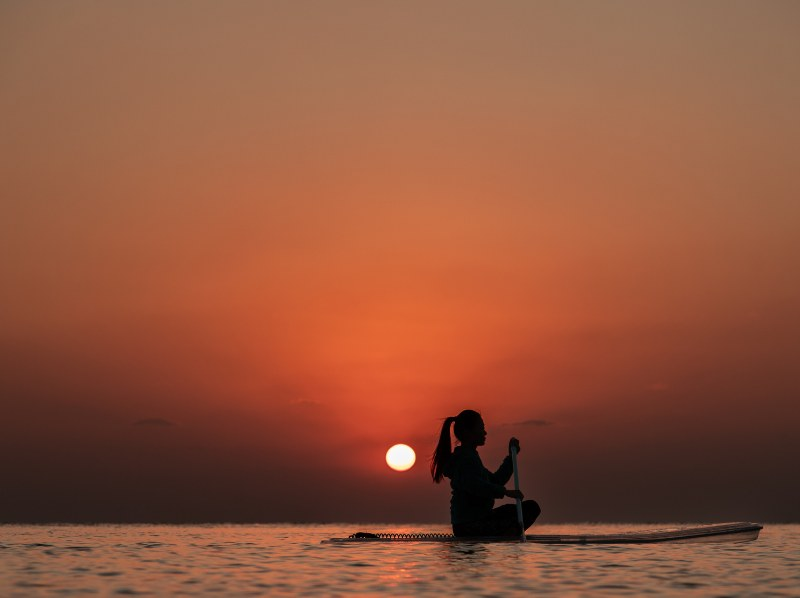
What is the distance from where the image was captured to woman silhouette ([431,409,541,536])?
59.8 ft

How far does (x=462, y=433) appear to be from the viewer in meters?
18.3

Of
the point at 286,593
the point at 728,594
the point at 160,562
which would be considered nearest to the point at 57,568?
the point at 160,562

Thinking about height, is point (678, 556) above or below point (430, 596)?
above

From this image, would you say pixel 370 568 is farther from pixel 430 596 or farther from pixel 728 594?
pixel 728 594

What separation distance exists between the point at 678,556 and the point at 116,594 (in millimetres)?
9764

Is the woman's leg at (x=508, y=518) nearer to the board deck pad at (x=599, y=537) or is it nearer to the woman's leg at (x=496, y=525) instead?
the woman's leg at (x=496, y=525)

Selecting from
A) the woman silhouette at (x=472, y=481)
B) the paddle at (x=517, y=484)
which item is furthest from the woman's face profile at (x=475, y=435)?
the paddle at (x=517, y=484)

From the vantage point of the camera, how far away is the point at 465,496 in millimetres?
18859

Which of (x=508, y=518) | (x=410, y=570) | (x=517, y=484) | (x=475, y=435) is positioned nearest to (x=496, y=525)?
(x=508, y=518)

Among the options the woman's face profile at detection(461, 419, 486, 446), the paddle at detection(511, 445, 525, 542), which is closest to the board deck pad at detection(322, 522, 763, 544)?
the paddle at detection(511, 445, 525, 542)

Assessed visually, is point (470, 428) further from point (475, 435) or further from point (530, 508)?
point (530, 508)

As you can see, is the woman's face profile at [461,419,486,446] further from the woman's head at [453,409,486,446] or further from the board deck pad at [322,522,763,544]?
the board deck pad at [322,522,763,544]

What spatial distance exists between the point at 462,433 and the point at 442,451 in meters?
0.51

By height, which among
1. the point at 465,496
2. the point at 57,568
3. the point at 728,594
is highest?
the point at 465,496
